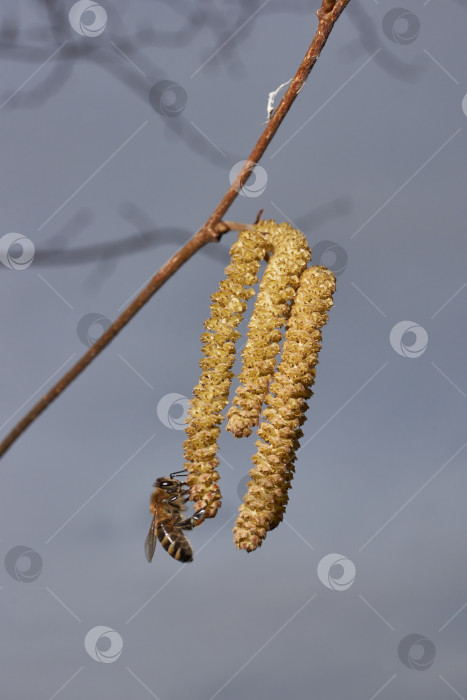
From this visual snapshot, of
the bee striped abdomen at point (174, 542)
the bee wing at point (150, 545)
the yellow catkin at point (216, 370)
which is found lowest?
the bee wing at point (150, 545)

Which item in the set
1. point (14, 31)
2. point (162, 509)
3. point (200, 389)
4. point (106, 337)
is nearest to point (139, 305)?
point (106, 337)

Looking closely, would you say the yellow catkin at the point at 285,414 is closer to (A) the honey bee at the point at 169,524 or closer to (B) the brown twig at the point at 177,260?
(B) the brown twig at the point at 177,260

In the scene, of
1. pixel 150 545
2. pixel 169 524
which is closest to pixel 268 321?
pixel 169 524

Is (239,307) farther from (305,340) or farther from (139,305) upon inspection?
(139,305)

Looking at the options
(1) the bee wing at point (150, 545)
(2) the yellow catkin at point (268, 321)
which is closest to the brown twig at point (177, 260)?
(2) the yellow catkin at point (268, 321)

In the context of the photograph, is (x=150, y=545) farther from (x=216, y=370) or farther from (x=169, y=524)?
(x=216, y=370)

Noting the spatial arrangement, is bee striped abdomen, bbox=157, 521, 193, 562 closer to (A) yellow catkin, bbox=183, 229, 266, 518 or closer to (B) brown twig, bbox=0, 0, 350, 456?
(A) yellow catkin, bbox=183, 229, 266, 518

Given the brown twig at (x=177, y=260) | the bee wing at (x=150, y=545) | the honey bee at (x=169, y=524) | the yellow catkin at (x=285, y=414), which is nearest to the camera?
the brown twig at (x=177, y=260)

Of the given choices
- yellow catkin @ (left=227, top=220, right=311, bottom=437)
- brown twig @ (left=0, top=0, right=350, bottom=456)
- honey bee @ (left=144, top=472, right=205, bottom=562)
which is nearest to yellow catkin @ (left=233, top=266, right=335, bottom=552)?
yellow catkin @ (left=227, top=220, right=311, bottom=437)
